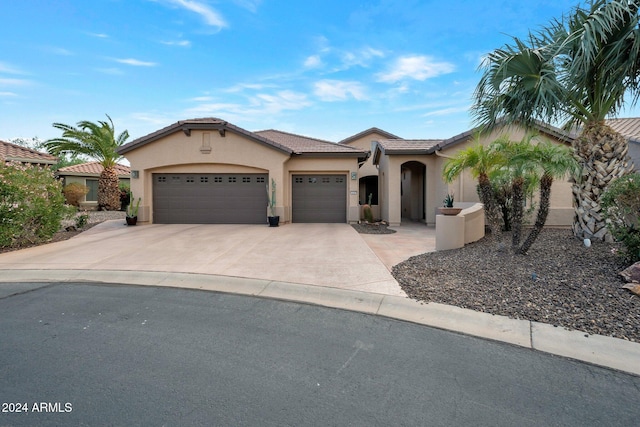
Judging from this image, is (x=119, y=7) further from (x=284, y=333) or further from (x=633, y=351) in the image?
(x=633, y=351)

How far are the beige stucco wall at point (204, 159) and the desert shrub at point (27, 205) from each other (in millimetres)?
4967

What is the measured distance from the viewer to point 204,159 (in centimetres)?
1527

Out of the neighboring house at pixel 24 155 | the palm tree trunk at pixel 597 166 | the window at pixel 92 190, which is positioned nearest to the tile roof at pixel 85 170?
the window at pixel 92 190

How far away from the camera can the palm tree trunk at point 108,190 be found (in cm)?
2050

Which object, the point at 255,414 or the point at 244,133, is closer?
the point at 255,414

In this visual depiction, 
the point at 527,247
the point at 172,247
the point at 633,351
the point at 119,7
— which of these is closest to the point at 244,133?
the point at 119,7

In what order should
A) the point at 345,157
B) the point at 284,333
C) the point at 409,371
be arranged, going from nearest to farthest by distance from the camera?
the point at 409,371, the point at 284,333, the point at 345,157

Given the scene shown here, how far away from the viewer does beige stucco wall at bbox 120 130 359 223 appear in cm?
1519

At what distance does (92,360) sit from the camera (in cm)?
320

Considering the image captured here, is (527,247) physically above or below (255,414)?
above

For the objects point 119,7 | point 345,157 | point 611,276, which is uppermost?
point 119,7

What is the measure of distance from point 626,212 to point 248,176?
44.6ft

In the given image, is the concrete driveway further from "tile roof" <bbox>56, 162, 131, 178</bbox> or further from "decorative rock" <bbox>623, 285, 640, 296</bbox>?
"tile roof" <bbox>56, 162, 131, 178</bbox>

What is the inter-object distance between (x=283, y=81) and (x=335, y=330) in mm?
17439
